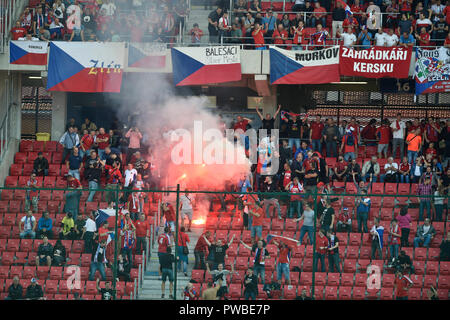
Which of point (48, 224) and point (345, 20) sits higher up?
point (345, 20)

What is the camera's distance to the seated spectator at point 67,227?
1653cm

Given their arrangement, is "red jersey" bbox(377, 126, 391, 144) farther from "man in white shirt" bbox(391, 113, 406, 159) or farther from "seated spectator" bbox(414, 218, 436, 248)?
"seated spectator" bbox(414, 218, 436, 248)

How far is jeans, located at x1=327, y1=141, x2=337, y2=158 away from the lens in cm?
2162

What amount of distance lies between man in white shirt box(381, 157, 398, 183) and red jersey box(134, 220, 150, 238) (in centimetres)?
636

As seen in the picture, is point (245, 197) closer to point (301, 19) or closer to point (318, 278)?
point (318, 278)

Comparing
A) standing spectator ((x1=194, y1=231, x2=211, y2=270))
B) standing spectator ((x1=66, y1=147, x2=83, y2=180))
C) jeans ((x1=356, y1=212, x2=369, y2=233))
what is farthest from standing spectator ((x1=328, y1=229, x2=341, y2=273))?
standing spectator ((x1=66, y1=147, x2=83, y2=180))

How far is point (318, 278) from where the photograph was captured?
52.0ft

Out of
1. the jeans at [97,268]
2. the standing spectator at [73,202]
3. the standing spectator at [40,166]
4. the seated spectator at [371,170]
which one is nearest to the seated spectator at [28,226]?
the standing spectator at [73,202]

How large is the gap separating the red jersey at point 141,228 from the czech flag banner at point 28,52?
718 centimetres

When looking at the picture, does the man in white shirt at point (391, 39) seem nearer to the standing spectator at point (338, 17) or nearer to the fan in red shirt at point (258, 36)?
the standing spectator at point (338, 17)

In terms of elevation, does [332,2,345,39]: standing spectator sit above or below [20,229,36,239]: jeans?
above

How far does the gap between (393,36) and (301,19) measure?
2.40 m

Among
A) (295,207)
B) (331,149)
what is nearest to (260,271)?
(295,207)
